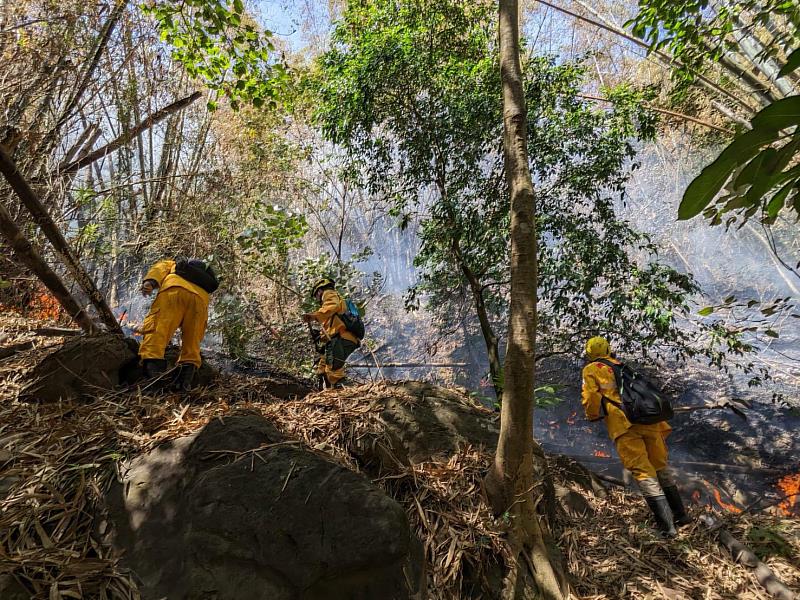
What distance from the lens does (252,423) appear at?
7.80 ft

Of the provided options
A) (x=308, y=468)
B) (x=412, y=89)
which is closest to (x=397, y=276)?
(x=412, y=89)

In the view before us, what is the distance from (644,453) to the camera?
13.1 ft

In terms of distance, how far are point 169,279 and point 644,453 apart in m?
4.61

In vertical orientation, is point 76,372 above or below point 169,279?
below

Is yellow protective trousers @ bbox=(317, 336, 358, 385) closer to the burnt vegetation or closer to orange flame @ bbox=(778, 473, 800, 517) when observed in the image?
the burnt vegetation

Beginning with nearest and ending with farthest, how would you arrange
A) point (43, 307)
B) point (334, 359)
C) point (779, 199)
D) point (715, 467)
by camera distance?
point (779, 199)
point (334, 359)
point (43, 307)
point (715, 467)

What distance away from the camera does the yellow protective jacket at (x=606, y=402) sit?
4.00 meters

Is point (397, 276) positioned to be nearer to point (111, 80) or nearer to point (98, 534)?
point (111, 80)

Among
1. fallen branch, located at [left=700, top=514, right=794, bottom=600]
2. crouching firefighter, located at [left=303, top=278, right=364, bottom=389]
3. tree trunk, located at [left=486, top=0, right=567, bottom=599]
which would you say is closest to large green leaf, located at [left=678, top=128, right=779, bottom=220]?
tree trunk, located at [left=486, top=0, right=567, bottom=599]

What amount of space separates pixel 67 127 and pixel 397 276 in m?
12.7

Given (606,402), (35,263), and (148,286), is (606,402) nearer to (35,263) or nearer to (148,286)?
(148,286)

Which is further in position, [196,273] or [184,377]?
[196,273]

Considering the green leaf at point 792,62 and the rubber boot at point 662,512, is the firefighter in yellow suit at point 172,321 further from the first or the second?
the rubber boot at point 662,512

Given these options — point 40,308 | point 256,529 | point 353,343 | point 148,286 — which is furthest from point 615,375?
point 40,308
